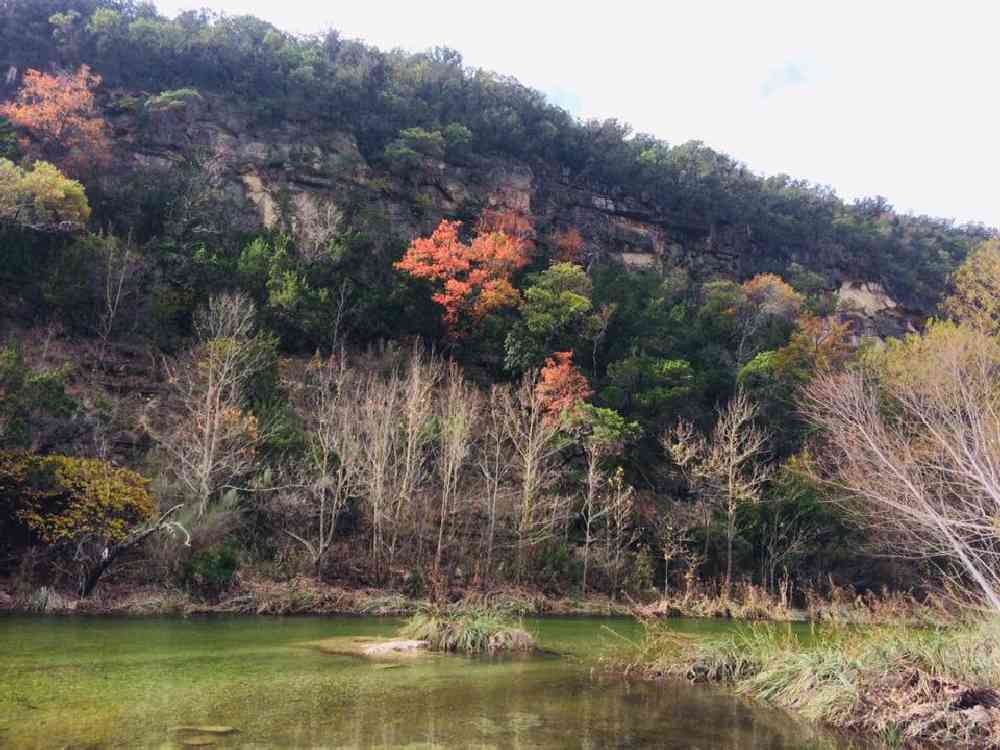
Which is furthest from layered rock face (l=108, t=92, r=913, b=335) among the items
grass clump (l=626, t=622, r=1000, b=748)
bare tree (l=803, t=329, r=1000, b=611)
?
grass clump (l=626, t=622, r=1000, b=748)

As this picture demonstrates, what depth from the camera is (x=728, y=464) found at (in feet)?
93.9

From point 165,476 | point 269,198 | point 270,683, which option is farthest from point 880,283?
point 270,683

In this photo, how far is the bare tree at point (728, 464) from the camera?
27.1m

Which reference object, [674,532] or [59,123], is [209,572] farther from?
[59,123]

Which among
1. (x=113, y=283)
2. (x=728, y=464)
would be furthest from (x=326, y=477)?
(x=728, y=464)

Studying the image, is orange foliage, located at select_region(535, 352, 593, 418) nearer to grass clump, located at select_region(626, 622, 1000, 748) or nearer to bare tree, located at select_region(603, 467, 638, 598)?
bare tree, located at select_region(603, 467, 638, 598)

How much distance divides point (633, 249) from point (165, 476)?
35731 millimetres

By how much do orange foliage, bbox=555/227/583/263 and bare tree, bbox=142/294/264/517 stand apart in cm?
2246

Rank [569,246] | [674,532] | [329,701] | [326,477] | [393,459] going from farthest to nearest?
1. [569,246]
2. [674,532]
3. [393,459]
4. [326,477]
5. [329,701]

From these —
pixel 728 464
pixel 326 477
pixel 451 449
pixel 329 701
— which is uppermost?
pixel 728 464

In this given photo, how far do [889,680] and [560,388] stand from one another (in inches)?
872

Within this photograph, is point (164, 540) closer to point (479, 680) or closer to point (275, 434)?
point (275, 434)

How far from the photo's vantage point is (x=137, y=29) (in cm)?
4234

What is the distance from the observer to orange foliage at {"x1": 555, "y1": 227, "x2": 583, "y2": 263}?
148ft
